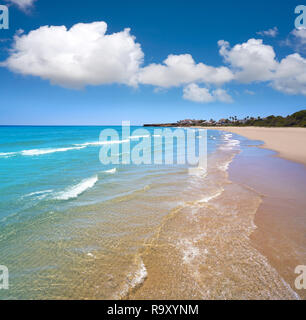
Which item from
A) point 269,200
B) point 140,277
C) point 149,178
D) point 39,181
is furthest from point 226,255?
point 39,181

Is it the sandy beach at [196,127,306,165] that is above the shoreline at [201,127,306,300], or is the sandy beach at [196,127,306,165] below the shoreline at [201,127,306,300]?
above

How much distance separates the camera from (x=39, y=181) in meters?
10.6

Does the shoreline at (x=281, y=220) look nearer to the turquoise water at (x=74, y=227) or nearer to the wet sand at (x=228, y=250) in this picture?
the wet sand at (x=228, y=250)

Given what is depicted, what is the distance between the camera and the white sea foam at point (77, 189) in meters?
8.10

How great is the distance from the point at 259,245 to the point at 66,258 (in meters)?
4.37

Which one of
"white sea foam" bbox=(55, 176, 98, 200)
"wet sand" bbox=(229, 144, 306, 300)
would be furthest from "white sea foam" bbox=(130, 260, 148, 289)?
"white sea foam" bbox=(55, 176, 98, 200)

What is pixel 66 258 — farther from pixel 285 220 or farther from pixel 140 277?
pixel 285 220

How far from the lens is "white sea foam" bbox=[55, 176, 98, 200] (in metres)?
8.10

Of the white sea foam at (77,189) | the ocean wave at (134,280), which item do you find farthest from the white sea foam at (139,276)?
the white sea foam at (77,189)

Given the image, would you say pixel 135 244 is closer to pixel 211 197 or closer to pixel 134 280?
pixel 134 280

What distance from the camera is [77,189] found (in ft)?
29.6

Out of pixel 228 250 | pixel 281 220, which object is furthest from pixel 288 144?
pixel 228 250

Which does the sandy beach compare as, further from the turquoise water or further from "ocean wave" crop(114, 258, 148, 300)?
"ocean wave" crop(114, 258, 148, 300)
